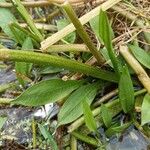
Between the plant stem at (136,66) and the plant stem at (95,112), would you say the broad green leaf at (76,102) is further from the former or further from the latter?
the plant stem at (136,66)

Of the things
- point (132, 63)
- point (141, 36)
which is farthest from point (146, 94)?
point (141, 36)

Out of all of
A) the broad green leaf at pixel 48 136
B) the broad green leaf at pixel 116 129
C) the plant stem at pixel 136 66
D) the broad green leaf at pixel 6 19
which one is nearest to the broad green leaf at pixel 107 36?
the plant stem at pixel 136 66

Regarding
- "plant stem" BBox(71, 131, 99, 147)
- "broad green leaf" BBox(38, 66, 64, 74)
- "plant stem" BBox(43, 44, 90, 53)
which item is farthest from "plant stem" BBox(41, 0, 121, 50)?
"plant stem" BBox(71, 131, 99, 147)

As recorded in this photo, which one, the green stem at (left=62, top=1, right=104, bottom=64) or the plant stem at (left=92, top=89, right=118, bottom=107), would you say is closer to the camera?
the green stem at (left=62, top=1, right=104, bottom=64)

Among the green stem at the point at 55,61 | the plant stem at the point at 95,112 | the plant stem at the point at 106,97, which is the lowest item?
the plant stem at the point at 95,112

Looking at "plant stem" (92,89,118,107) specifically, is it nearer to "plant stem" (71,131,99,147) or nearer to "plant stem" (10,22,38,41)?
"plant stem" (71,131,99,147)
